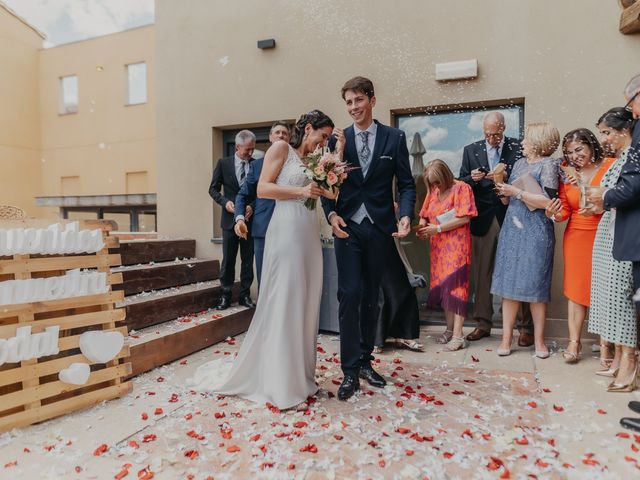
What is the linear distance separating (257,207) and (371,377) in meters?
2.00

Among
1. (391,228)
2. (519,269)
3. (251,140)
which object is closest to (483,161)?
(519,269)

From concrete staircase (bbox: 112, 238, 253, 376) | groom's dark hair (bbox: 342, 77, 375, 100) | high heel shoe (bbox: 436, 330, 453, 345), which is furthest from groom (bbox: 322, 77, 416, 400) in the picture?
concrete staircase (bbox: 112, 238, 253, 376)

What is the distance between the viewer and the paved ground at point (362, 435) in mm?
2238

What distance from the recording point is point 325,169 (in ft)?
9.57

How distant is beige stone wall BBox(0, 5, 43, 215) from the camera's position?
1642cm

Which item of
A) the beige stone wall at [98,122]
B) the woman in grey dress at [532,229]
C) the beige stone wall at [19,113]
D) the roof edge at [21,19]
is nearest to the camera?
the woman in grey dress at [532,229]

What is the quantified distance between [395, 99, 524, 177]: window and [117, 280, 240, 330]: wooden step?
2903mm

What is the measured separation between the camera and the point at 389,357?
4203 millimetres

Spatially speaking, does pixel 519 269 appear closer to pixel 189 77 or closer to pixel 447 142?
pixel 447 142

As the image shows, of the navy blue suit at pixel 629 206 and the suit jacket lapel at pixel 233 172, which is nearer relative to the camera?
the navy blue suit at pixel 629 206

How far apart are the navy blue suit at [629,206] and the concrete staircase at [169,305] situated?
3489 millimetres

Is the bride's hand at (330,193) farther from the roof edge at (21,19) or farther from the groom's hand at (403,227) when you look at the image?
the roof edge at (21,19)

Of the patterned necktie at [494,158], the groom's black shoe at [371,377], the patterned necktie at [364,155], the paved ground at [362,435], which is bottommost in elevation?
the paved ground at [362,435]

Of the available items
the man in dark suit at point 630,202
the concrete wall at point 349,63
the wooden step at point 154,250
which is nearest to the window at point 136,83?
the concrete wall at point 349,63
